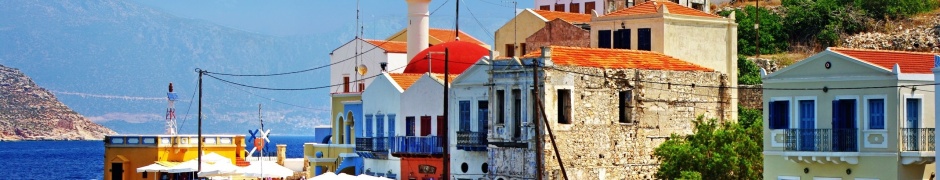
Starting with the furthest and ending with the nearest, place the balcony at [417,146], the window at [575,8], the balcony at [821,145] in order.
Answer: the window at [575,8], the balcony at [417,146], the balcony at [821,145]

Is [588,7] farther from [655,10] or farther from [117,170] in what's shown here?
[117,170]

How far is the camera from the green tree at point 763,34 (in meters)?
66.8

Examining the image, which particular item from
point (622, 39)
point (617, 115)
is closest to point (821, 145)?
point (617, 115)

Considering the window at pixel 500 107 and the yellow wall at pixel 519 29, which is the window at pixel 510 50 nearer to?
the yellow wall at pixel 519 29

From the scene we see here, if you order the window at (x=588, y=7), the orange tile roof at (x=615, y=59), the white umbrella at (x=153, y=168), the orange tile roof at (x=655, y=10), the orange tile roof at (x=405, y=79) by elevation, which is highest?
the window at (x=588, y=7)

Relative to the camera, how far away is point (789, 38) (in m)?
68.4

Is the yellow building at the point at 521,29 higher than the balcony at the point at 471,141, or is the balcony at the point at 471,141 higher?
the yellow building at the point at 521,29

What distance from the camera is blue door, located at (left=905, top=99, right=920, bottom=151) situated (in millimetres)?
35000

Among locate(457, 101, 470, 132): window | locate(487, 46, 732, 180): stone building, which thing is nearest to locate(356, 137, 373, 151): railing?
locate(457, 101, 470, 132): window

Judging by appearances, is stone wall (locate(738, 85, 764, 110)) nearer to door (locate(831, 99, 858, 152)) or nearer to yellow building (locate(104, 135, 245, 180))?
door (locate(831, 99, 858, 152))

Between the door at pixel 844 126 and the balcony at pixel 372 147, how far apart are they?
20258mm

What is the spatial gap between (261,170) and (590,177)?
13.4 m

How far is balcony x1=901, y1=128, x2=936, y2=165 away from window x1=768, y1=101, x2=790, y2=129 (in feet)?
10.8

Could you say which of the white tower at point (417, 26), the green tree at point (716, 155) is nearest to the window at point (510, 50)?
the white tower at point (417, 26)
